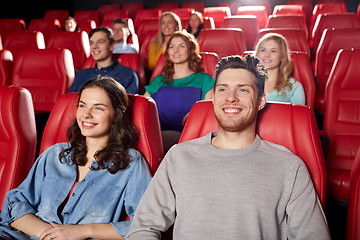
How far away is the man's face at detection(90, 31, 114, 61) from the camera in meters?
2.92

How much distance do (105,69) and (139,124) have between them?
1.50 meters

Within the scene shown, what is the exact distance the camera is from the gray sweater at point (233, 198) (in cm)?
118

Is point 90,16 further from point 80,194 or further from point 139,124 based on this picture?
point 80,194

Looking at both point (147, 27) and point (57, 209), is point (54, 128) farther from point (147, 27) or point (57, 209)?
point (147, 27)

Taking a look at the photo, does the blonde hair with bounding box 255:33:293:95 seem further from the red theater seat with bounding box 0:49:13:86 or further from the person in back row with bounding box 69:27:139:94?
the red theater seat with bounding box 0:49:13:86

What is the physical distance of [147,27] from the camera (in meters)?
5.78

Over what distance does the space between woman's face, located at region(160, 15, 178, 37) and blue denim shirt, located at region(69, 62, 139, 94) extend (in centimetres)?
99

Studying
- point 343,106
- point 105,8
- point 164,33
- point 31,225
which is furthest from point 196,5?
point 31,225

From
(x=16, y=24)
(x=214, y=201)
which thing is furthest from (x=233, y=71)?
(x=16, y=24)

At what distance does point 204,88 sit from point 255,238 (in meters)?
1.49

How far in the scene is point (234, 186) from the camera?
1.22 meters

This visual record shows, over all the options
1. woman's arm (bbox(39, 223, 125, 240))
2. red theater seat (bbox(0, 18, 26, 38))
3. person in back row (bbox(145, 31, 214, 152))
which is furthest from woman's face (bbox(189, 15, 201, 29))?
woman's arm (bbox(39, 223, 125, 240))

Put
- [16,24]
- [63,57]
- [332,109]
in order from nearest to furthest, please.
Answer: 1. [332,109]
2. [63,57]
3. [16,24]

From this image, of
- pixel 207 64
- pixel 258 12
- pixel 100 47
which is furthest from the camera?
pixel 258 12
